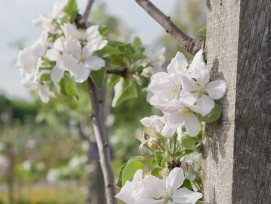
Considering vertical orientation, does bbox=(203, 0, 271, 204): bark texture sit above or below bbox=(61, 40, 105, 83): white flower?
below

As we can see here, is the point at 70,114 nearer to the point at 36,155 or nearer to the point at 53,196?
the point at 53,196

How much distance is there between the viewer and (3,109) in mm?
24219

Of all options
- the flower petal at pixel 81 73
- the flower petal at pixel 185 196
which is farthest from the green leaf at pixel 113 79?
the flower petal at pixel 185 196

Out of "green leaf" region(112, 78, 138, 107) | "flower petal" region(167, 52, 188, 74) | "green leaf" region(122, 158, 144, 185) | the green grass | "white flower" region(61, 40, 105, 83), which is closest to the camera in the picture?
"flower petal" region(167, 52, 188, 74)

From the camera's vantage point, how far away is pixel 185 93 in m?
1.16

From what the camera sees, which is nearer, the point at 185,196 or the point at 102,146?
the point at 185,196

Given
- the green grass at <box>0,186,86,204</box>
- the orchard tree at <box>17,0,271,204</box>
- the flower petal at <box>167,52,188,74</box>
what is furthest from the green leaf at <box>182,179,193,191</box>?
the green grass at <box>0,186,86,204</box>

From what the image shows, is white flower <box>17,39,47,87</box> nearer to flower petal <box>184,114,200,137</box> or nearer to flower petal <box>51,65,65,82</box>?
flower petal <box>51,65,65,82</box>

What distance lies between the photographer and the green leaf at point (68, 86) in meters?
1.69

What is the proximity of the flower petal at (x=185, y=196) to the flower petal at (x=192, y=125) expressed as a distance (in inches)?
4.1

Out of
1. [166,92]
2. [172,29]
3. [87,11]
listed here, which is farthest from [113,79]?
[166,92]

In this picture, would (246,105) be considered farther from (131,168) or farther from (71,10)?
(71,10)

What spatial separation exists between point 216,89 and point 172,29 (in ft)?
0.74

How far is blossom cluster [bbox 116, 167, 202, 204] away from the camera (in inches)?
46.8
